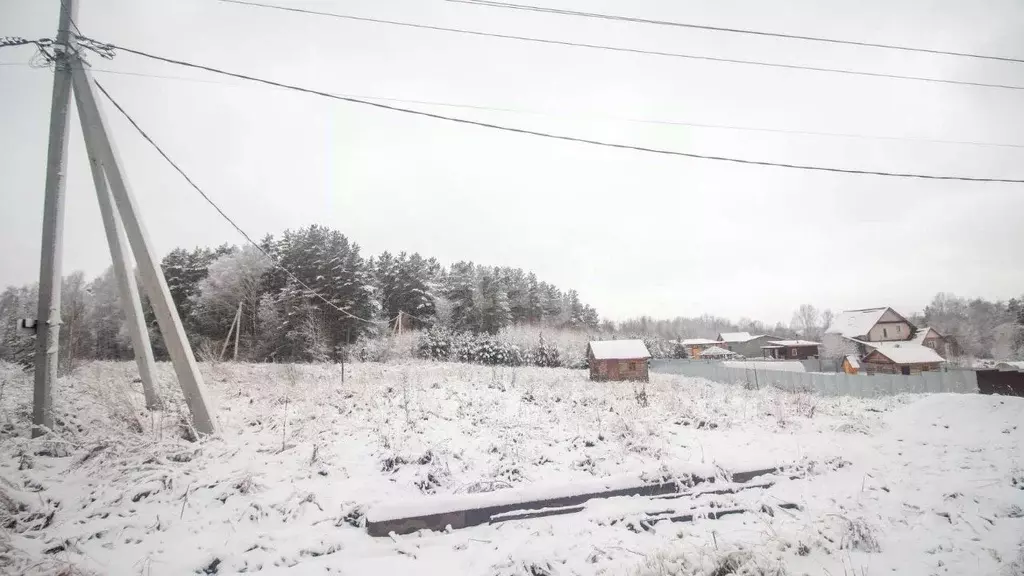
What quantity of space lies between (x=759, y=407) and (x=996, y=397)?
20.3 feet

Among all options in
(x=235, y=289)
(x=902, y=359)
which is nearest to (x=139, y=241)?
(x=235, y=289)

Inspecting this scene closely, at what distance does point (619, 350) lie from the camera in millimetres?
28266

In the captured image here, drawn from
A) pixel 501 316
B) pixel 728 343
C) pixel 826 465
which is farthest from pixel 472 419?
pixel 728 343

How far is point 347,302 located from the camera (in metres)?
31.3

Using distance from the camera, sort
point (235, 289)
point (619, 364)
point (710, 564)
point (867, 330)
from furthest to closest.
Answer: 1. point (867, 330)
2. point (235, 289)
3. point (619, 364)
4. point (710, 564)

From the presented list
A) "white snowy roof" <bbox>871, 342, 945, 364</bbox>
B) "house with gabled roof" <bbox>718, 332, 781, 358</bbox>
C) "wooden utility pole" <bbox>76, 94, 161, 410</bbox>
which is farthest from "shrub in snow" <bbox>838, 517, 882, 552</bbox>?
"house with gabled roof" <bbox>718, 332, 781, 358</bbox>

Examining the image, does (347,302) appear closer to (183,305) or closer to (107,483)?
(183,305)

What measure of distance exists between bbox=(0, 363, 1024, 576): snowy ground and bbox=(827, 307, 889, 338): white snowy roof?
3843 cm

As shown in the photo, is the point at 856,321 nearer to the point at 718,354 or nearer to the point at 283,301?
the point at 718,354

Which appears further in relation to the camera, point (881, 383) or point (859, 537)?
point (881, 383)

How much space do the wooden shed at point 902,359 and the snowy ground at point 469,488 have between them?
96.4 ft

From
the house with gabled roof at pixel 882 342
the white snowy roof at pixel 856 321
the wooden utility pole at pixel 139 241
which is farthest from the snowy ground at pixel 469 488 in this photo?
the white snowy roof at pixel 856 321

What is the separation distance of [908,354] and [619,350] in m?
26.1

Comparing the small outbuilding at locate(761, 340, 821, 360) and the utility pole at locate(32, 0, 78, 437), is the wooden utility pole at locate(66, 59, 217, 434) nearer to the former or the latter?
the utility pole at locate(32, 0, 78, 437)
